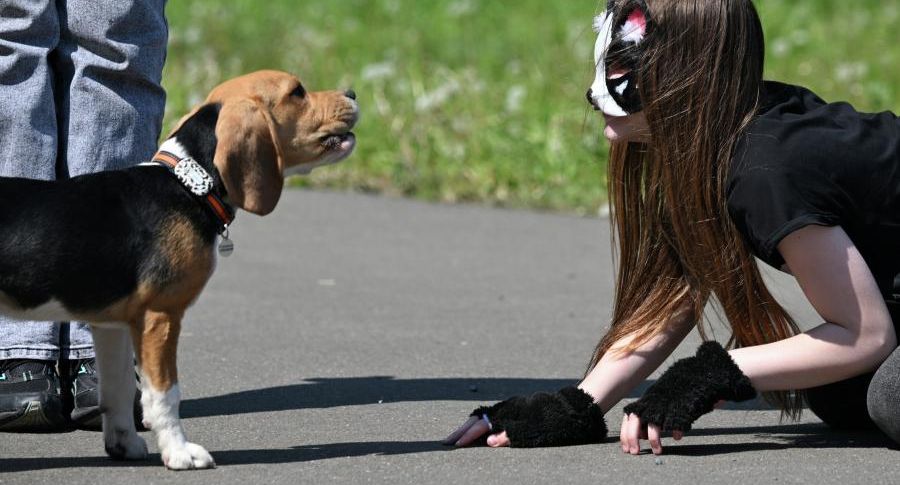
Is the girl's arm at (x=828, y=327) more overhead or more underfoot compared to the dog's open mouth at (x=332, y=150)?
more underfoot

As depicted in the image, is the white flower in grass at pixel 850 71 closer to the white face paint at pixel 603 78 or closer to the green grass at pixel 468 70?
the green grass at pixel 468 70

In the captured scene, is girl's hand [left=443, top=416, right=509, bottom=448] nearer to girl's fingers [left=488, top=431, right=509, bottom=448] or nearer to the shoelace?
girl's fingers [left=488, top=431, right=509, bottom=448]

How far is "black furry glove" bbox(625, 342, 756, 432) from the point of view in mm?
3791

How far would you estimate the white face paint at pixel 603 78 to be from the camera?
398cm

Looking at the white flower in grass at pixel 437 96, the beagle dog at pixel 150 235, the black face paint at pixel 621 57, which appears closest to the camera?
the beagle dog at pixel 150 235

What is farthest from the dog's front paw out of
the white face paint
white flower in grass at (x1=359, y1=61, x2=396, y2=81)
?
white flower in grass at (x1=359, y1=61, x2=396, y2=81)

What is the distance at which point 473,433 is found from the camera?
4.07m

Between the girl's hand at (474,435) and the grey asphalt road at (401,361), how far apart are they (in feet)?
0.12

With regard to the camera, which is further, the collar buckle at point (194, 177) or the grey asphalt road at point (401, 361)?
the grey asphalt road at point (401, 361)

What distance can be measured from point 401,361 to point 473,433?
1329 mm

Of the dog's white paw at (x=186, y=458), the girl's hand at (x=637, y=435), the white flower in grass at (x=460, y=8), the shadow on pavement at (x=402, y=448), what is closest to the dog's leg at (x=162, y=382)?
the dog's white paw at (x=186, y=458)

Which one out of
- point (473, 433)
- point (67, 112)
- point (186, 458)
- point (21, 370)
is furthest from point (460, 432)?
point (67, 112)

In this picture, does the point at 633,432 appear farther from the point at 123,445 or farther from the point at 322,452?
the point at 123,445

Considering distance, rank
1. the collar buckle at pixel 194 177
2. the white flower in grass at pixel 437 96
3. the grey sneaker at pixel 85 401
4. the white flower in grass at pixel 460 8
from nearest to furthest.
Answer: the collar buckle at pixel 194 177
the grey sneaker at pixel 85 401
the white flower in grass at pixel 437 96
the white flower in grass at pixel 460 8
